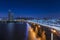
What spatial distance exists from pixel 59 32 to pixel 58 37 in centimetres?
21

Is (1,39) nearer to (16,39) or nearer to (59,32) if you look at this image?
(16,39)

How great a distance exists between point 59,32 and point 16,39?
770cm

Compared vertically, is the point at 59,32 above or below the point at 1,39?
above

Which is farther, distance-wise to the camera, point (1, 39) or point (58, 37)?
point (1, 39)

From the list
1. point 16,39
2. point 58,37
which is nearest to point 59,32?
point 58,37

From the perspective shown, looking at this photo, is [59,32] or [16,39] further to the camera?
[16,39]

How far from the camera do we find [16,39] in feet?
42.1

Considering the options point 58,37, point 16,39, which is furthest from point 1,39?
point 58,37

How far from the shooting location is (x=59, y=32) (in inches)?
215

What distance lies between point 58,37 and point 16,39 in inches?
298

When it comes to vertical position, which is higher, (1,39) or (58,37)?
(58,37)

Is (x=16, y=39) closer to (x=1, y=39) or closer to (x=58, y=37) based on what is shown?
(x=1, y=39)

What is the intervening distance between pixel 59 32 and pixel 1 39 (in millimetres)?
8044

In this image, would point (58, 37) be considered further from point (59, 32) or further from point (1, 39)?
point (1, 39)
